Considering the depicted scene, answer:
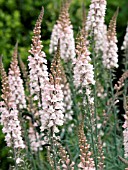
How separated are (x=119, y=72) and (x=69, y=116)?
2722mm

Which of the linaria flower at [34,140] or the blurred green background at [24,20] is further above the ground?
the blurred green background at [24,20]

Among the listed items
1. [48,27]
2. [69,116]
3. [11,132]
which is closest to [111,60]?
[69,116]

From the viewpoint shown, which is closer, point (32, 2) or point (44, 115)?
point (44, 115)

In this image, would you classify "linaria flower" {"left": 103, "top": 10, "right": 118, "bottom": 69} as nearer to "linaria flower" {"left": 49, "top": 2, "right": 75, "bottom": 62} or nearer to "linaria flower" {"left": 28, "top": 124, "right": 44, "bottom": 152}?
"linaria flower" {"left": 49, "top": 2, "right": 75, "bottom": 62}

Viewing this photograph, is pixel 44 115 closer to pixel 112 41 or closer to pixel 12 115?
pixel 12 115

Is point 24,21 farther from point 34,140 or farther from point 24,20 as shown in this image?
point 34,140

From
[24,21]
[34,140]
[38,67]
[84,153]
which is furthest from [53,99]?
[24,21]

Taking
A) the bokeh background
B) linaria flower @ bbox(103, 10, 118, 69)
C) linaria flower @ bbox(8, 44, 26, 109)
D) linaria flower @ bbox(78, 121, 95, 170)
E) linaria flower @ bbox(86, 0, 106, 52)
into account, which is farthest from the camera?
the bokeh background

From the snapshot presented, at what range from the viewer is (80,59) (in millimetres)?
5070

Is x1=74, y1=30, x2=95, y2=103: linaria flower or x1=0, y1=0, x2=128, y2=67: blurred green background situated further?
x1=0, y1=0, x2=128, y2=67: blurred green background

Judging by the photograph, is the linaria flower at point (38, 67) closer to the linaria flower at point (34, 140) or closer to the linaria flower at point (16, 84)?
the linaria flower at point (16, 84)

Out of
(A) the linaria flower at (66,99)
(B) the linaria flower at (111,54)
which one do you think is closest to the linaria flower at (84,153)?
(B) the linaria flower at (111,54)

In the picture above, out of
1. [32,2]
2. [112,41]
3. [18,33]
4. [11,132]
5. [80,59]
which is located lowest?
[11,132]

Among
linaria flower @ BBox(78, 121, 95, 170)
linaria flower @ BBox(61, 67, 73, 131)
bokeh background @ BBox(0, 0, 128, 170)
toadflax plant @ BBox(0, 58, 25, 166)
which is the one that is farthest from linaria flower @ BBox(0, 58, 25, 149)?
bokeh background @ BBox(0, 0, 128, 170)
